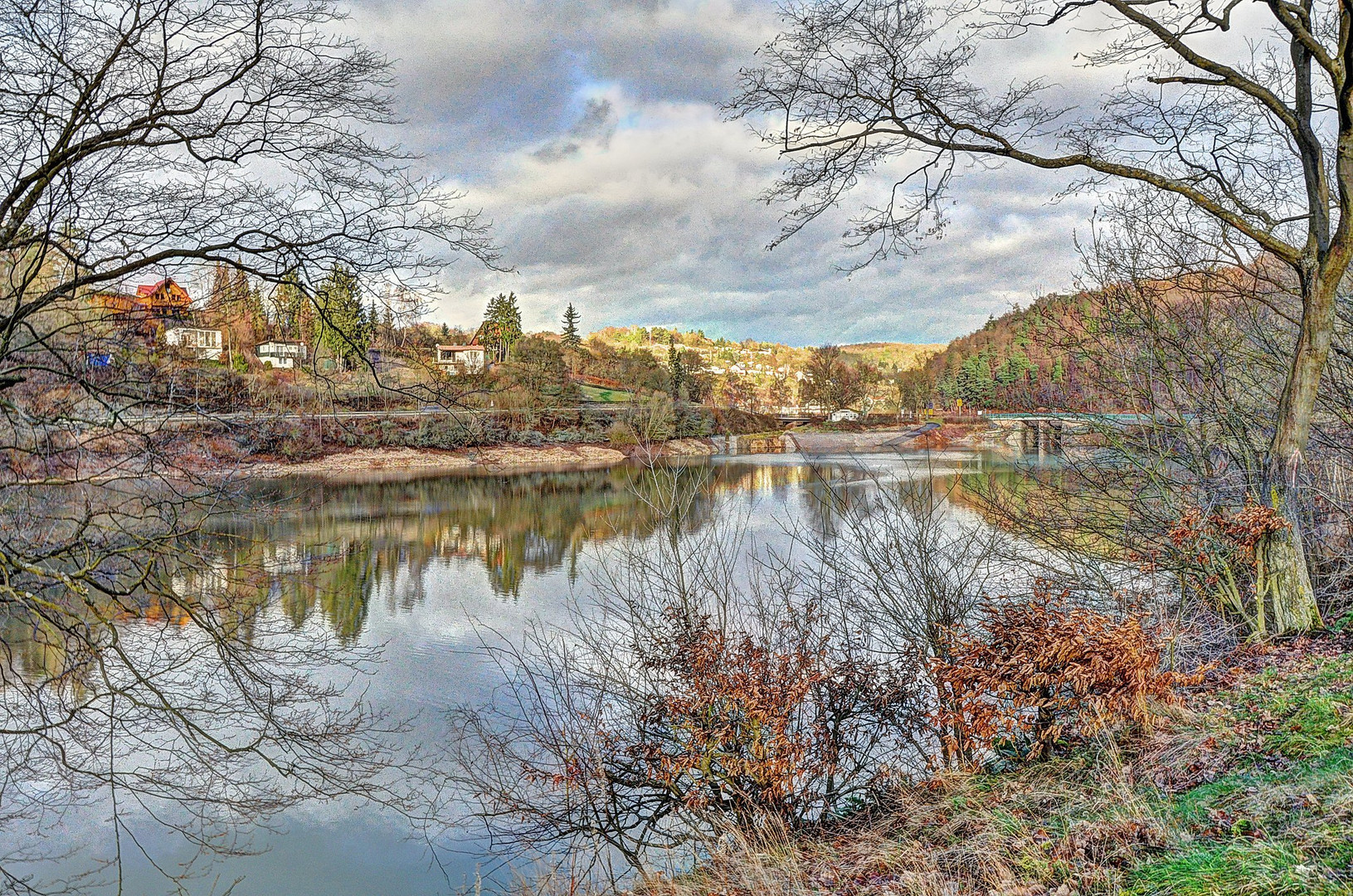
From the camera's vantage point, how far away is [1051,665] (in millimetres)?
5055

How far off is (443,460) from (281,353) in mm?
38330

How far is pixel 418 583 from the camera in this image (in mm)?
15875

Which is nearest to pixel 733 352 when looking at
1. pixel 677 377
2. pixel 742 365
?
pixel 742 365

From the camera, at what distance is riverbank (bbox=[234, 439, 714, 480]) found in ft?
128

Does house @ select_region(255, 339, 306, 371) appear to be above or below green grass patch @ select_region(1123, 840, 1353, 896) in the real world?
above

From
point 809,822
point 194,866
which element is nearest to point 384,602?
point 194,866

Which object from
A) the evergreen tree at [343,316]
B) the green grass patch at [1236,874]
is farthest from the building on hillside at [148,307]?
the green grass patch at [1236,874]

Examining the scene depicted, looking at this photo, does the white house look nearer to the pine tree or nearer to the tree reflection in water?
the tree reflection in water

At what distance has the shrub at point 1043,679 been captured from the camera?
4.91m

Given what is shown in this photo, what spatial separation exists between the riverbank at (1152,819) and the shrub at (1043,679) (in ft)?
0.70

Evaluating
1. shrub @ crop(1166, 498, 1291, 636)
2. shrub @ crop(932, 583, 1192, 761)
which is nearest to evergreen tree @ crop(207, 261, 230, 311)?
shrub @ crop(932, 583, 1192, 761)

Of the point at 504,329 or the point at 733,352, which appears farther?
the point at 733,352

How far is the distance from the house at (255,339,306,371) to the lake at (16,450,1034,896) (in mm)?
1406

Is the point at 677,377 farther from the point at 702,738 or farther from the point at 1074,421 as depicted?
the point at 702,738
